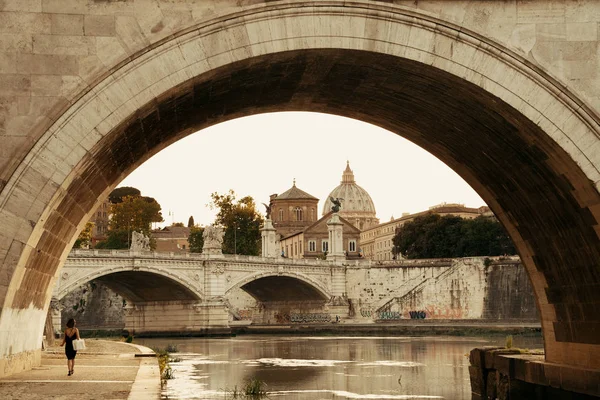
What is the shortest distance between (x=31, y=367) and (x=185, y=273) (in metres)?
50.4

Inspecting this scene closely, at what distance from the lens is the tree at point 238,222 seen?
90.1 metres

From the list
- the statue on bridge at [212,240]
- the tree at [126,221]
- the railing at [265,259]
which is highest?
the tree at [126,221]

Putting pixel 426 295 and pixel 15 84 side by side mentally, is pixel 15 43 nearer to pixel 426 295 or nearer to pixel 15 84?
Answer: pixel 15 84

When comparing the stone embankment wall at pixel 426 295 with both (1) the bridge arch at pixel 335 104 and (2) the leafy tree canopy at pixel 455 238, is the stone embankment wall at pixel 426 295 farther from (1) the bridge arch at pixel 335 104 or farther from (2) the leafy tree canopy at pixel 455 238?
(1) the bridge arch at pixel 335 104

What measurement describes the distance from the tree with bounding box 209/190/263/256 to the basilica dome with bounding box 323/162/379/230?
85950 mm

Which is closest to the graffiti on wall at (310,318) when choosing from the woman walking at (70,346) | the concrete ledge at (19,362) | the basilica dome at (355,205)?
the woman walking at (70,346)

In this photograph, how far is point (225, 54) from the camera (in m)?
11.5

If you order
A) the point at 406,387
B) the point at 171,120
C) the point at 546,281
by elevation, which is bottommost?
the point at 406,387

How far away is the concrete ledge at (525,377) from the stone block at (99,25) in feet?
24.8

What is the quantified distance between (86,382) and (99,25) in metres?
5.60

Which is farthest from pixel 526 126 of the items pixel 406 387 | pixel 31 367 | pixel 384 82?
pixel 406 387

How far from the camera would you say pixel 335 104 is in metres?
15.2

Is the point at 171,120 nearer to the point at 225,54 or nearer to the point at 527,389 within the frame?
the point at 225,54

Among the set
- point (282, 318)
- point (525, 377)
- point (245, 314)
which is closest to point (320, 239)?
point (245, 314)
